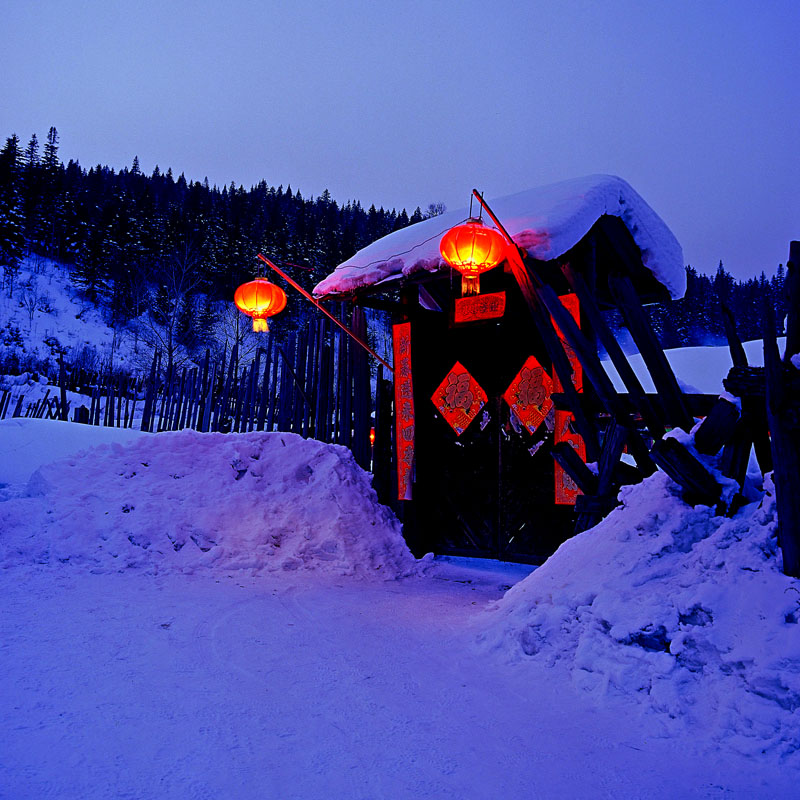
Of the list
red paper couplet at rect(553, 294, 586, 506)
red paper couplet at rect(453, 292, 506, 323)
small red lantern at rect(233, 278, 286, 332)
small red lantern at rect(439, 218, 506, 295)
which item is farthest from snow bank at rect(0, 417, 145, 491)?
red paper couplet at rect(553, 294, 586, 506)

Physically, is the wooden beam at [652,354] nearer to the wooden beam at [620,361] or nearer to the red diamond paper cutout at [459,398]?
the wooden beam at [620,361]

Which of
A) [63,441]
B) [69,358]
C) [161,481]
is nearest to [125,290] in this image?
[69,358]

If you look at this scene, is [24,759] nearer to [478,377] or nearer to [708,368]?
[478,377]

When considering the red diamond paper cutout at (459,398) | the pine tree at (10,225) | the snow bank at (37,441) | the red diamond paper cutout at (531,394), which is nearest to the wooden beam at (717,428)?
the red diamond paper cutout at (531,394)

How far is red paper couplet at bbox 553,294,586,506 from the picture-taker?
5.87 metres

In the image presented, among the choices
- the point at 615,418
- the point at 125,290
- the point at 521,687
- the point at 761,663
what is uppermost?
the point at 125,290

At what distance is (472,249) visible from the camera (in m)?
5.52

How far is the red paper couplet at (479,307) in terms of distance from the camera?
6523 mm

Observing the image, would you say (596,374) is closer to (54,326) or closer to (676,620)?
(676,620)

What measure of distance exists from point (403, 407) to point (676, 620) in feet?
16.5

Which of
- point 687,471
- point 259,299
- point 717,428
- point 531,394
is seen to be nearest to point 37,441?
point 259,299

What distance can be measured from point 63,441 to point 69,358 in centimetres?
3172

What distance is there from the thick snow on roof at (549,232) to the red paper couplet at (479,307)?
881 millimetres

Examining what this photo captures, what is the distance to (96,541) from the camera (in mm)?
5422
